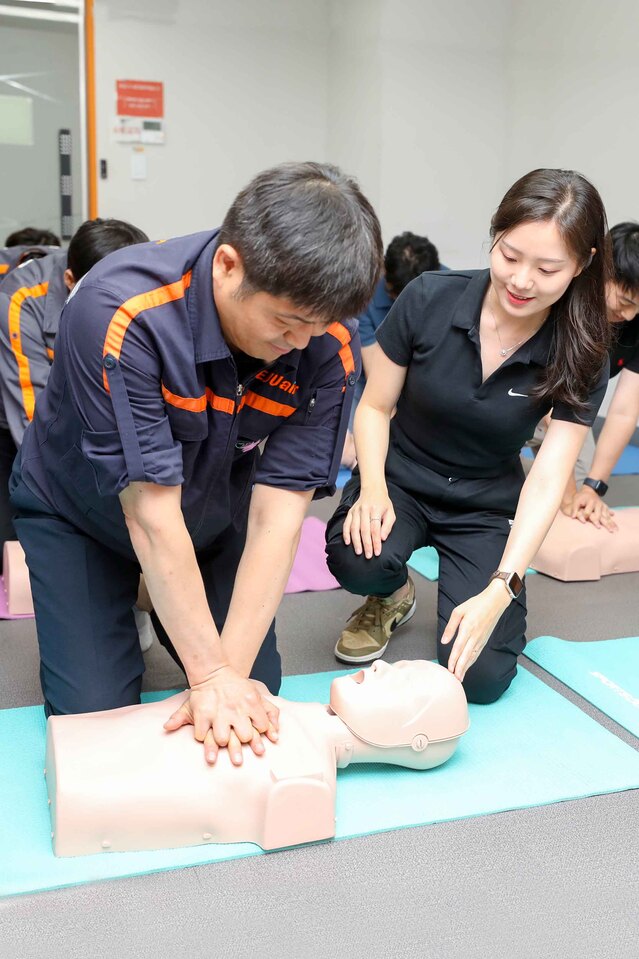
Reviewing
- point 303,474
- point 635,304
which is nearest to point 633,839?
point 303,474

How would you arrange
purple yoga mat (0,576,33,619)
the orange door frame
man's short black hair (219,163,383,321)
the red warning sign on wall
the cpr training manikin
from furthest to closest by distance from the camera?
the red warning sign on wall, the orange door frame, purple yoga mat (0,576,33,619), the cpr training manikin, man's short black hair (219,163,383,321)

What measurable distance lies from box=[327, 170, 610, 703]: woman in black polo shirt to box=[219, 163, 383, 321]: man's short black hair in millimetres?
673

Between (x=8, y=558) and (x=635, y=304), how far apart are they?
170cm

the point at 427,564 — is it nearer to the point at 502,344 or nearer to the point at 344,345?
the point at 502,344

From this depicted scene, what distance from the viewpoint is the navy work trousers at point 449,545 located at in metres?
2.00

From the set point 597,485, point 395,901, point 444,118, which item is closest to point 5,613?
point 395,901

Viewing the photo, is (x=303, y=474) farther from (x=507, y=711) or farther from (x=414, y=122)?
(x=414, y=122)

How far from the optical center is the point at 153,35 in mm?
5391

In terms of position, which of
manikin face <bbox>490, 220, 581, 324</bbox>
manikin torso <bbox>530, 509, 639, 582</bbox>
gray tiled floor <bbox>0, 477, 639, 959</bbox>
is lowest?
gray tiled floor <bbox>0, 477, 639, 959</bbox>

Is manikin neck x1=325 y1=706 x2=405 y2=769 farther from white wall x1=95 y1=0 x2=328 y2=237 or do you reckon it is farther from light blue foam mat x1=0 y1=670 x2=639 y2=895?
white wall x1=95 y1=0 x2=328 y2=237


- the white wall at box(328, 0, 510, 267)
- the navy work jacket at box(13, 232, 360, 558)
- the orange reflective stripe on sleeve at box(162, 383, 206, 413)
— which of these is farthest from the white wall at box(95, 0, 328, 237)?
the orange reflective stripe on sleeve at box(162, 383, 206, 413)

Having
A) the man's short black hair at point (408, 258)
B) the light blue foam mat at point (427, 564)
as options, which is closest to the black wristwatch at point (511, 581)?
the light blue foam mat at point (427, 564)

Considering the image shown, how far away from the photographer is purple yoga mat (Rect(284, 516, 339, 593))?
100 inches

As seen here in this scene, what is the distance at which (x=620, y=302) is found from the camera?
7.91 ft
